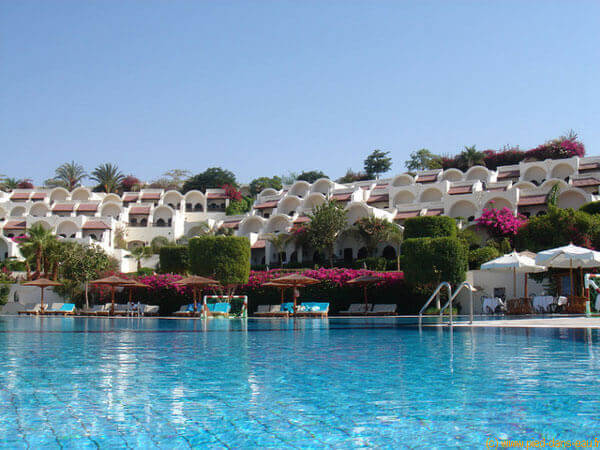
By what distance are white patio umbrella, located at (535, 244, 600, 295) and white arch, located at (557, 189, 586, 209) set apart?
102 feet

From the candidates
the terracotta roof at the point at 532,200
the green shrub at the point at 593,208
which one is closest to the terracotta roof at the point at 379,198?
the terracotta roof at the point at 532,200

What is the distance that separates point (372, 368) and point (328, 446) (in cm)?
439

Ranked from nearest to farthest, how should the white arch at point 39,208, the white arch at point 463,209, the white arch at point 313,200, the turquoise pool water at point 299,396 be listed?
the turquoise pool water at point 299,396
the white arch at point 463,209
the white arch at point 313,200
the white arch at point 39,208

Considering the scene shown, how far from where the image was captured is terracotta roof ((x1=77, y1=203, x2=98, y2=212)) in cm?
7762

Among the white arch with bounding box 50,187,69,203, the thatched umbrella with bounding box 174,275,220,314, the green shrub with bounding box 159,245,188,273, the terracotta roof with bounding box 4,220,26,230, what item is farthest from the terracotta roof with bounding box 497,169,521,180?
the white arch with bounding box 50,187,69,203

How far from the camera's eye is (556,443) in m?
4.96

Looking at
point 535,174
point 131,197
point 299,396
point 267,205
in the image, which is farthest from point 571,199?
point 131,197

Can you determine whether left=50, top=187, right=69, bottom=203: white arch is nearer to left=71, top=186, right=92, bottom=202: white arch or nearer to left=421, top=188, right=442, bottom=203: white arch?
left=71, top=186, right=92, bottom=202: white arch

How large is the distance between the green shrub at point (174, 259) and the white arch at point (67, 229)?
2687 cm

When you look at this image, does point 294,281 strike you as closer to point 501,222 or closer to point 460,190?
point 501,222

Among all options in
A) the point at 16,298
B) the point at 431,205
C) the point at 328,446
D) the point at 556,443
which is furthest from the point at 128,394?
the point at 431,205

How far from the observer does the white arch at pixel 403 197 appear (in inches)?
2579

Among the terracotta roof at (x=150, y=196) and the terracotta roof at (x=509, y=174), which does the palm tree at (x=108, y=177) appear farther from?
the terracotta roof at (x=509, y=174)

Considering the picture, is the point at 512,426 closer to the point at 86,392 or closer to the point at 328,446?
the point at 328,446
